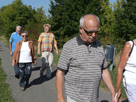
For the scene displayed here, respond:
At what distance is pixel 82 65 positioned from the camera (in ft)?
7.23

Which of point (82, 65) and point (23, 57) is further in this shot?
point (23, 57)

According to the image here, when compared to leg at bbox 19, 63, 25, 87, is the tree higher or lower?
higher

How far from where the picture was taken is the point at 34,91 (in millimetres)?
5359

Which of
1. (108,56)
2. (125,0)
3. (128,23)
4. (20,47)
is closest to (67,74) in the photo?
(20,47)

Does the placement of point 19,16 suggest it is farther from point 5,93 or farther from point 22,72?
point 5,93

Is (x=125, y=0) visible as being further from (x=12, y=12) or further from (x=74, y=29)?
(x=12, y=12)

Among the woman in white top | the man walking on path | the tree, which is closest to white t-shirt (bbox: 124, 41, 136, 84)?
the woman in white top

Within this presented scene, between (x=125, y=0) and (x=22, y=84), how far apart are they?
912cm

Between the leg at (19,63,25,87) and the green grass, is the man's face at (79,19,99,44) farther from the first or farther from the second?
the leg at (19,63,25,87)

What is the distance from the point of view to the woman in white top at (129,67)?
2459mm

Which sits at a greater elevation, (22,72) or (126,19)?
(126,19)

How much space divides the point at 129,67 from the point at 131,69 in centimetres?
4

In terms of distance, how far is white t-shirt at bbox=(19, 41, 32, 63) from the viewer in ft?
17.3

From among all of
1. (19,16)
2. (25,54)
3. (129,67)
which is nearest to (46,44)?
(25,54)
